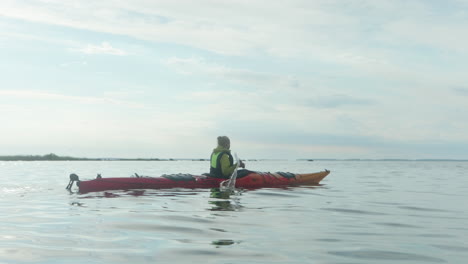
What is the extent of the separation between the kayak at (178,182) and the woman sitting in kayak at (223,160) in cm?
25

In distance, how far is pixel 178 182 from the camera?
561 inches

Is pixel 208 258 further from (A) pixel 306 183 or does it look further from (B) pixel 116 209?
(A) pixel 306 183

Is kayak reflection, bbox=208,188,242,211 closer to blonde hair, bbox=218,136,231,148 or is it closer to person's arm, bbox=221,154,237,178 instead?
person's arm, bbox=221,154,237,178

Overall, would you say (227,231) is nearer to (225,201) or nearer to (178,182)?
(225,201)

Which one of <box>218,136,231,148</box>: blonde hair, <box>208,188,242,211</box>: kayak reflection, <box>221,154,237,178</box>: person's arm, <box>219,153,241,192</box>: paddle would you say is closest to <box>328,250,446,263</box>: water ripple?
<box>208,188,242,211</box>: kayak reflection

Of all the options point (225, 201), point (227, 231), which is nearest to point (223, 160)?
point (225, 201)

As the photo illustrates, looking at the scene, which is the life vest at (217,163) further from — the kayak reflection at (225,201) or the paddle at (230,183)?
the kayak reflection at (225,201)

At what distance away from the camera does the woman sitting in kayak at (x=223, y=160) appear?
14.4 m

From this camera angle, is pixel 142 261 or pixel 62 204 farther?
pixel 62 204

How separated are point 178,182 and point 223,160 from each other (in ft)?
5.19

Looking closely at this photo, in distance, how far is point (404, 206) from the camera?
1112 cm

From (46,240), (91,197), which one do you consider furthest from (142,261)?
(91,197)

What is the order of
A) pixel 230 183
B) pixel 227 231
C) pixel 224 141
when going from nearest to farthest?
pixel 227 231, pixel 230 183, pixel 224 141

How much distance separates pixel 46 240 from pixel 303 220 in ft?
14.1
